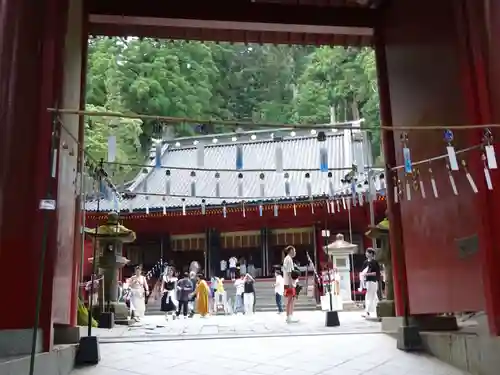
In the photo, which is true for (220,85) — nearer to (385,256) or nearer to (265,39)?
(385,256)

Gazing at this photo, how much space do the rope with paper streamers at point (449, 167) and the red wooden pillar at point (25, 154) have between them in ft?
11.9

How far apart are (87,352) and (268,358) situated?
196 cm

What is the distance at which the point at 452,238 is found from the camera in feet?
17.9

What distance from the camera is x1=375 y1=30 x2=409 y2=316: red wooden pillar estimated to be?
6.97 metres

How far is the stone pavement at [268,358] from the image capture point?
509 centimetres

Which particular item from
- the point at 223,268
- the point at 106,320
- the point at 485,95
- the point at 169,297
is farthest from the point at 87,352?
the point at 223,268

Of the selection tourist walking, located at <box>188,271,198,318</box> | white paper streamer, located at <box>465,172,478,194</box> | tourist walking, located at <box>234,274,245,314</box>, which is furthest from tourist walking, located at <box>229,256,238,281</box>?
white paper streamer, located at <box>465,172,478,194</box>

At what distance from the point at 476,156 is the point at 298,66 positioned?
3774 cm

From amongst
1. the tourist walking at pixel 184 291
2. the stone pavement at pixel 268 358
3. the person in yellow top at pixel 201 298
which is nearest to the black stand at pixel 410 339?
the stone pavement at pixel 268 358

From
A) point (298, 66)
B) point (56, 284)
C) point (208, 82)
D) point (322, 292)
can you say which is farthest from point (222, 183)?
point (298, 66)

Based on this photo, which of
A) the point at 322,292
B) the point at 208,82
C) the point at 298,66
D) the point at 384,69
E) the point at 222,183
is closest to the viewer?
the point at 384,69

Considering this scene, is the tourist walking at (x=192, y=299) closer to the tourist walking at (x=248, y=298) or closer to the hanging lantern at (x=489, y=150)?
the tourist walking at (x=248, y=298)

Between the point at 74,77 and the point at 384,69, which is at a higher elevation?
the point at 384,69

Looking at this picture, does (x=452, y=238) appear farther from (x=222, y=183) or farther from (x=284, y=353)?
(x=222, y=183)
